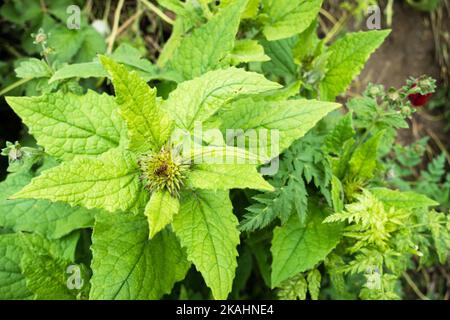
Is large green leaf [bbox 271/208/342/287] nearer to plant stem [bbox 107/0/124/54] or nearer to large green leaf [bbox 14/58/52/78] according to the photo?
large green leaf [bbox 14/58/52/78]

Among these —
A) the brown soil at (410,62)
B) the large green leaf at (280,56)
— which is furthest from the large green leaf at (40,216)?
the brown soil at (410,62)

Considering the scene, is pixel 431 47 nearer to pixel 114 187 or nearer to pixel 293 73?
pixel 293 73

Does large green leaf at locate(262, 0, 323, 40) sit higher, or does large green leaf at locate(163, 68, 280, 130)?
large green leaf at locate(262, 0, 323, 40)

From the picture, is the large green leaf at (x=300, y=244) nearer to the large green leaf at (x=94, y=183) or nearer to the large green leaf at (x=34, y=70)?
the large green leaf at (x=94, y=183)

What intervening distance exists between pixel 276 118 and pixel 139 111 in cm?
45

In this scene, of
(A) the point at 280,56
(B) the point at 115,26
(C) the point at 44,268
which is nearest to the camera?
(C) the point at 44,268

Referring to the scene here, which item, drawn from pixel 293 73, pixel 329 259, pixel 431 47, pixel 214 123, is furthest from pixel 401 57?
pixel 214 123

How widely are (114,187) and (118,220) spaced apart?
0.76ft

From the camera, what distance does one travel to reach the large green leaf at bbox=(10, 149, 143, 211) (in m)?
1.12

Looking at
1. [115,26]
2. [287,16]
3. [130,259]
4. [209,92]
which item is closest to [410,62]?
[287,16]

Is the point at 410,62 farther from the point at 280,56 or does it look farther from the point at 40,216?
the point at 40,216

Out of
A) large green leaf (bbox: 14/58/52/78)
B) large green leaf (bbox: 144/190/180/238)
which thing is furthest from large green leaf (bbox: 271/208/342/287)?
large green leaf (bbox: 14/58/52/78)

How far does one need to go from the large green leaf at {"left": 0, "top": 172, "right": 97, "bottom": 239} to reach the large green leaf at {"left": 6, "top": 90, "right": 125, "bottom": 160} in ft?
0.99

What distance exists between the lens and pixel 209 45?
62.1 inches
